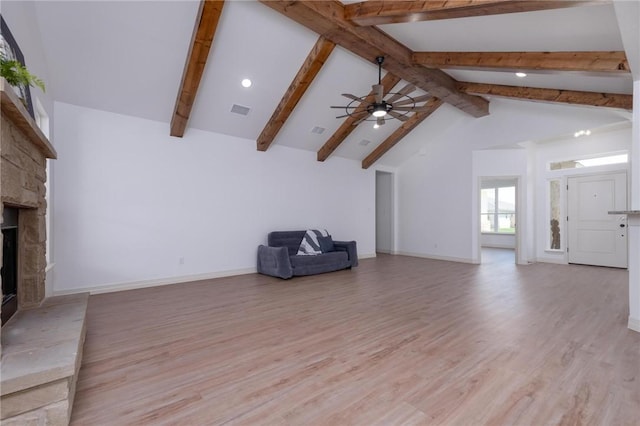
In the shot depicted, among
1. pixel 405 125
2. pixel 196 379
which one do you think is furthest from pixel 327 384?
pixel 405 125

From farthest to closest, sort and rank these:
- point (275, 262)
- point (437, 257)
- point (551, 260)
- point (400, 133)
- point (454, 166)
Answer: point (437, 257)
point (454, 166)
point (551, 260)
point (400, 133)
point (275, 262)

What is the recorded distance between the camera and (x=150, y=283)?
486 centimetres

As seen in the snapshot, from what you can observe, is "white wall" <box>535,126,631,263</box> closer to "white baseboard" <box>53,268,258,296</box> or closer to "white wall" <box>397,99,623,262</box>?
"white wall" <box>397,99,623,262</box>

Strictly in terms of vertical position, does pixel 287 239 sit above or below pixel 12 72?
below

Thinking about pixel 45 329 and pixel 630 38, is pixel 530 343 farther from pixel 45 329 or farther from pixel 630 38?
pixel 45 329

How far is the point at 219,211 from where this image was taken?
18.4ft

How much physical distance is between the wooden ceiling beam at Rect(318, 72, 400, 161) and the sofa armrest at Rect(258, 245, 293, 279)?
2.64 metres

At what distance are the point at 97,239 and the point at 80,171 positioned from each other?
3.33 feet

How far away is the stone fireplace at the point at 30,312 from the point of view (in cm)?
152

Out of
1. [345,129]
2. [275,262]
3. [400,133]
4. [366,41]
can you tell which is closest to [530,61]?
[366,41]

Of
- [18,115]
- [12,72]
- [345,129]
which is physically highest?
[345,129]

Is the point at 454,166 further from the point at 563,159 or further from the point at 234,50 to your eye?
the point at 234,50

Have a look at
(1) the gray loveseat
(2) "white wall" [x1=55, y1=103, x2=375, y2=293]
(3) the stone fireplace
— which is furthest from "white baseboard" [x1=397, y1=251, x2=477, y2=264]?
(3) the stone fireplace

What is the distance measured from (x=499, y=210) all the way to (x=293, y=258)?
349 inches
